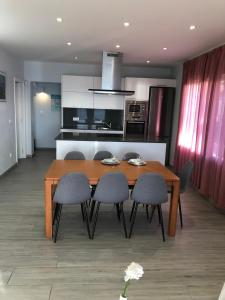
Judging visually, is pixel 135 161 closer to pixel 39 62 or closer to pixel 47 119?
pixel 39 62

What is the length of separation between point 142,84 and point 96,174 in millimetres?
4083

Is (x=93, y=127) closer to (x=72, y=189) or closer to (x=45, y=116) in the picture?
(x=45, y=116)

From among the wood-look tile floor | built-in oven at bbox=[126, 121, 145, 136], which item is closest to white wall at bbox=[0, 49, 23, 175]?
the wood-look tile floor

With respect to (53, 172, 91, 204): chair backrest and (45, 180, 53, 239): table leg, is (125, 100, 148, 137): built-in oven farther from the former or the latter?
(45, 180, 53, 239): table leg

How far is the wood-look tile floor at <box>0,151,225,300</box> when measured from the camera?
2.12m

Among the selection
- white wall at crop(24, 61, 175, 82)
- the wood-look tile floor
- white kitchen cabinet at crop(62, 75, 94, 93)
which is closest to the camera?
the wood-look tile floor

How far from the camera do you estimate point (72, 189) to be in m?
2.74

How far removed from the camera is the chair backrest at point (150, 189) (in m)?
2.82

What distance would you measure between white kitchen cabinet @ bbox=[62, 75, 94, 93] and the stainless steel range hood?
1.45 metres

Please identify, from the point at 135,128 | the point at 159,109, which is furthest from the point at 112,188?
the point at 159,109

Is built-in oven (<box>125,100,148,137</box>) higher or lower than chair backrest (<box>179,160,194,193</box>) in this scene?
higher

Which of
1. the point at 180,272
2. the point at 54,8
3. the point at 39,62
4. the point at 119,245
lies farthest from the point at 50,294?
the point at 39,62

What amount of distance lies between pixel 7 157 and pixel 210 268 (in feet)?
15.0

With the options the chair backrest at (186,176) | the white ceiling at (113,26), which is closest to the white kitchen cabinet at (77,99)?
the white ceiling at (113,26)
